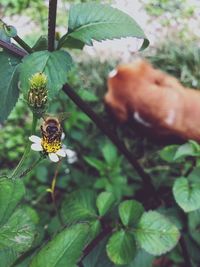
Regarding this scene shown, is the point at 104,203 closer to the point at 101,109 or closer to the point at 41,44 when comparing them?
the point at 41,44

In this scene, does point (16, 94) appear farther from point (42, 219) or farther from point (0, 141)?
point (0, 141)

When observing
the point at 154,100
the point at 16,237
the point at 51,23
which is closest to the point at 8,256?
the point at 16,237

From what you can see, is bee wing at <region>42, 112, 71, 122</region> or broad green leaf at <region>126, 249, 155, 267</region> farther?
broad green leaf at <region>126, 249, 155, 267</region>

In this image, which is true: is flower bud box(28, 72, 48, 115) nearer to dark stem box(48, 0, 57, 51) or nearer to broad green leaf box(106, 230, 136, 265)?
dark stem box(48, 0, 57, 51)

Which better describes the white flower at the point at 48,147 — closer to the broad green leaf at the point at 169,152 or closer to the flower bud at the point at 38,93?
the flower bud at the point at 38,93

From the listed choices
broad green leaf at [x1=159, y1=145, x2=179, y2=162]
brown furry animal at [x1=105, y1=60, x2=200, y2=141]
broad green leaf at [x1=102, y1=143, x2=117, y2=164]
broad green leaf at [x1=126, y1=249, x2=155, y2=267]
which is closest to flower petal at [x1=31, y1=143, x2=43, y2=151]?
broad green leaf at [x1=126, y1=249, x2=155, y2=267]

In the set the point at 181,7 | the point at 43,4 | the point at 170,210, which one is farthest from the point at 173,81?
the point at 43,4
